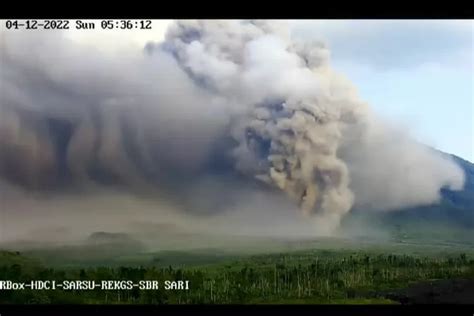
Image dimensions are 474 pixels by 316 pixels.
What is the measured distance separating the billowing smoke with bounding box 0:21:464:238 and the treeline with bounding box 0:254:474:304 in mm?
193

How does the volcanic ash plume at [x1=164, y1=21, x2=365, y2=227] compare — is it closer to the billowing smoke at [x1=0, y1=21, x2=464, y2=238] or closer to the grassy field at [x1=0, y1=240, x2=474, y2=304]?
the billowing smoke at [x1=0, y1=21, x2=464, y2=238]

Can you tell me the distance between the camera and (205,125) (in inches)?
123

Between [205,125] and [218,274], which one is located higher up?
[205,125]

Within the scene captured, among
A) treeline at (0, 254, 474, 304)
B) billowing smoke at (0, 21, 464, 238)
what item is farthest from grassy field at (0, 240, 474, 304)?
billowing smoke at (0, 21, 464, 238)

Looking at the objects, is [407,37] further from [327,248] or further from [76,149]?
[76,149]

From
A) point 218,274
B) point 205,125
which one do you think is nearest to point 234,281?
point 218,274

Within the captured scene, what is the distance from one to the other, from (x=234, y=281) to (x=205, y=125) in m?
0.56

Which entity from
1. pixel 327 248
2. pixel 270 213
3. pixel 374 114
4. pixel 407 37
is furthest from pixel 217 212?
pixel 407 37

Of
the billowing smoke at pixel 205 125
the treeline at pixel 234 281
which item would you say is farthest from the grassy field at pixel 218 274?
the billowing smoke at pixel 205 125

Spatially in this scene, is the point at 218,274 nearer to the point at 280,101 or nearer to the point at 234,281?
the point at 234,281

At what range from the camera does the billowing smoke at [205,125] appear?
122 inches

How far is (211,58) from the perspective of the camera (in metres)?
3.12

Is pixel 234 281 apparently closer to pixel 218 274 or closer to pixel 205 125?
pixel 218 274

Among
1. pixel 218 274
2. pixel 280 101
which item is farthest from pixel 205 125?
pixel 218 274
